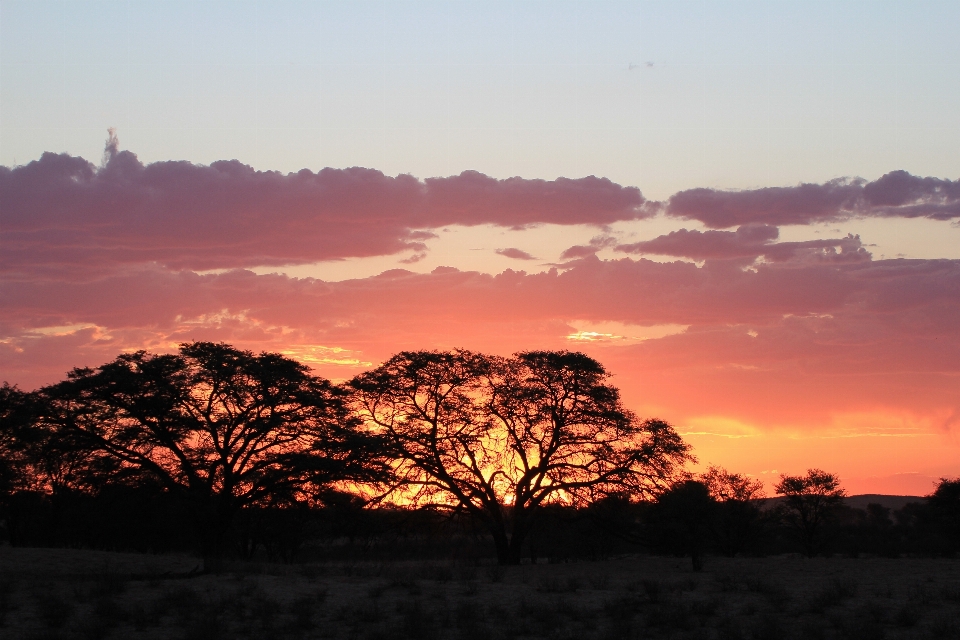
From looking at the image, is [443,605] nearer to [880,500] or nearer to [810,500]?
[810,500]

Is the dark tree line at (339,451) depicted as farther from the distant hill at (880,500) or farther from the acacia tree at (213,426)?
the distant hill at (880,500)

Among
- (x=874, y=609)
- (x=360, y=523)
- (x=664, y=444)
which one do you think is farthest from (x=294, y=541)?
(x=874, y=609)

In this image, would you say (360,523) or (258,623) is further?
(360,523)

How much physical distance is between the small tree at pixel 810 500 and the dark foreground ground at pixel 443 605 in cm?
3002

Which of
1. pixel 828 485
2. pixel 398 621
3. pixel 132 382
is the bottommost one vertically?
pixel 398 621

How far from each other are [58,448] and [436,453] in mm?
16197

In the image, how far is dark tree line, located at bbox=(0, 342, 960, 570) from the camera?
3803cm

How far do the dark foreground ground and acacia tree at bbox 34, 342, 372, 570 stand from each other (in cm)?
840

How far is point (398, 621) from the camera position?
21.2 meters

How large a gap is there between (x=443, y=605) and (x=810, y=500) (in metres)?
42.9

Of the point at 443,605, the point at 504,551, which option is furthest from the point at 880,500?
the point at 443,605

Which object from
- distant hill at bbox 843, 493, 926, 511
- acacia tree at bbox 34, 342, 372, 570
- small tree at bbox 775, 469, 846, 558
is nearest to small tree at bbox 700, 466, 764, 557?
small tree at bbox 775, 469, 846, 558

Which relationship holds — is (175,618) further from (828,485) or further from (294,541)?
(828,485)

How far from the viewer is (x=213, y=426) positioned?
127 ft
